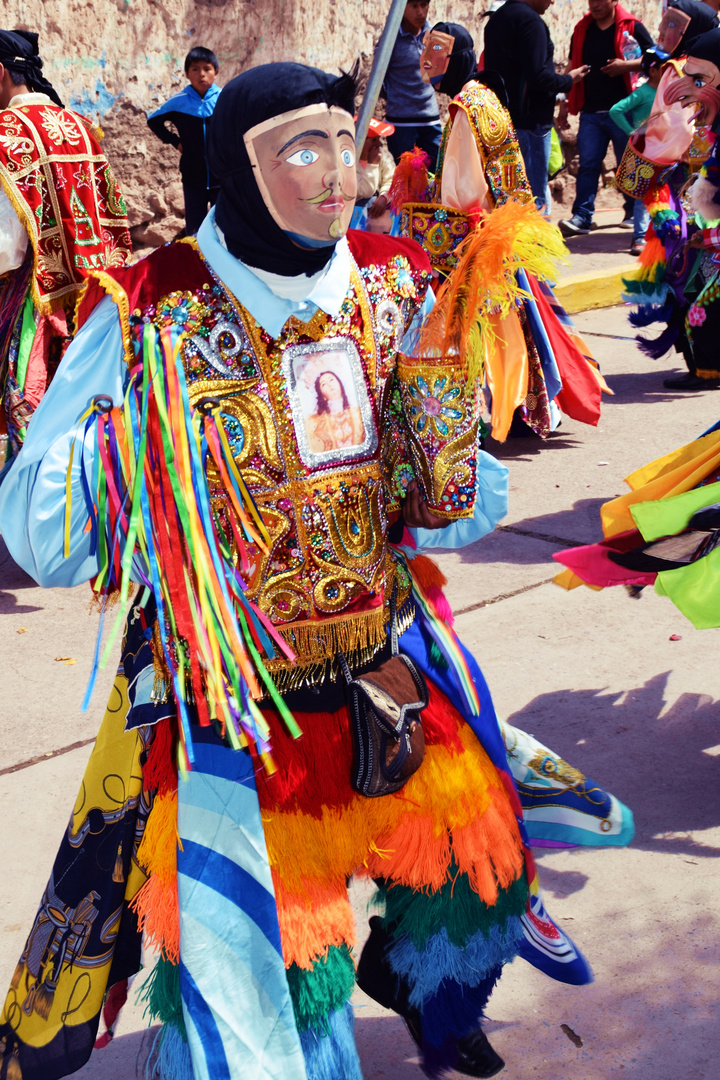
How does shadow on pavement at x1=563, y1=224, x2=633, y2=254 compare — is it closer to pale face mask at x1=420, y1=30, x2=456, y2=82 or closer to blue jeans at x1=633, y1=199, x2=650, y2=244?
blue jeans at x1=633, y1=199, x2=650, y2=244

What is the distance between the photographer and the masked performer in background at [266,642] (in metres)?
1.76

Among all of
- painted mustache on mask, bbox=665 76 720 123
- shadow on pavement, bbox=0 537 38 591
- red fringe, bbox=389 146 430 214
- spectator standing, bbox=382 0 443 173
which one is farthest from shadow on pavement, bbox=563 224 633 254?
shadow on pavement, bbox=0 537 38 591

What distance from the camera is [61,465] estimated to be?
5.87 feet

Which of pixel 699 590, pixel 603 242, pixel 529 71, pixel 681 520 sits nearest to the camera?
pixel 699 590

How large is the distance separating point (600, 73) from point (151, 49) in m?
3.98

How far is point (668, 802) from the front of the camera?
3170 mm

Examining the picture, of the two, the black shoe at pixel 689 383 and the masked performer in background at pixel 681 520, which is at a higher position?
the masked performer in background at pixel 681 520

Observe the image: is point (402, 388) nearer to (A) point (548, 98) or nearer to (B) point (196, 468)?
(B) point (196, 468)

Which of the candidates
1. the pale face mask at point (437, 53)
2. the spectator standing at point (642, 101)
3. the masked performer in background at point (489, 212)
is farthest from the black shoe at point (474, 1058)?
the spectator standing at point (642, 101)

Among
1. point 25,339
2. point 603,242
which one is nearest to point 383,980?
point 25,339

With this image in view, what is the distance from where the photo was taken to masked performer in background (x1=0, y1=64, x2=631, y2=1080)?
1.76m

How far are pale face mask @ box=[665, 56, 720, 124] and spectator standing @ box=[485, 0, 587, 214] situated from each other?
3766 mm

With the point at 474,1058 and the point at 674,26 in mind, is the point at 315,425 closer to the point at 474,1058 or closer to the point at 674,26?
the point at 474,1058

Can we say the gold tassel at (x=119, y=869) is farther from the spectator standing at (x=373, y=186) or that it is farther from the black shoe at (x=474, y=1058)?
the spectator standing at (x=373, y=186)
